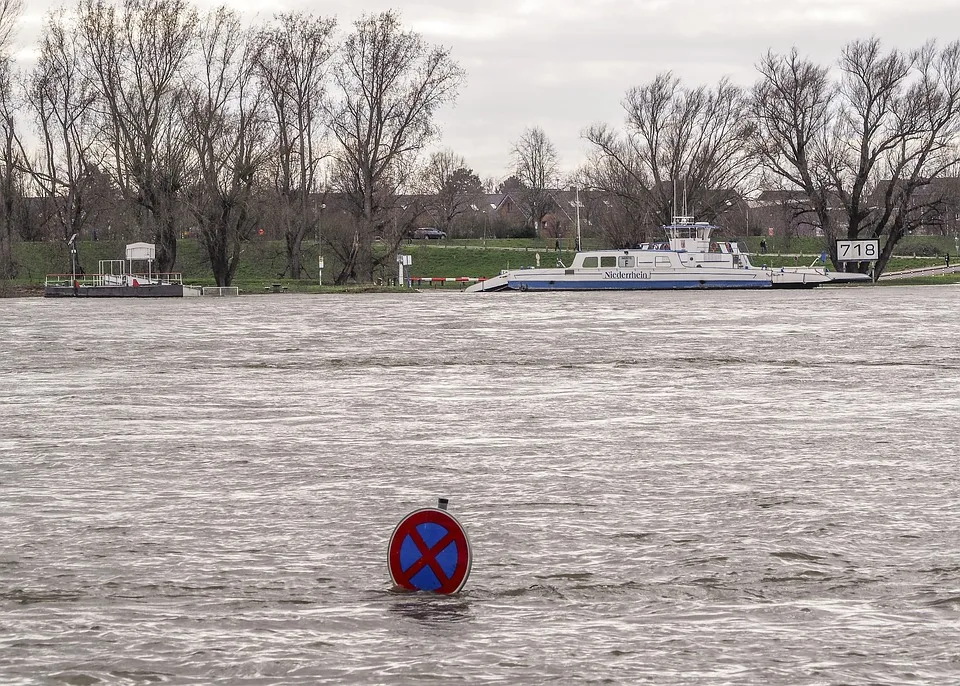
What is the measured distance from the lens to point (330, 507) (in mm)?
9836

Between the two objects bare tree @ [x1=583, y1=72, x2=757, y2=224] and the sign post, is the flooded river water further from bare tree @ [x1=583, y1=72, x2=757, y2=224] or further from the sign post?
bare tree @ [x1=583, y1=72, x2=757, y2=224]

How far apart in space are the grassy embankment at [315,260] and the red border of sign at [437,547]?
207 ft

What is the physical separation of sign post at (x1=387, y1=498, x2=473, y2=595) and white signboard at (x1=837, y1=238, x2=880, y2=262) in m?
69.3

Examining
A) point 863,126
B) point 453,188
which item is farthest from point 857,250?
point 453,188

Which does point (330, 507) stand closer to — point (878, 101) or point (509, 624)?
point (509, 624)

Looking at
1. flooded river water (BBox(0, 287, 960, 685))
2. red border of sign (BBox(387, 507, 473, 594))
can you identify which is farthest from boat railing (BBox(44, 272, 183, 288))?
red border of sign (BBox(387, 507, 473, 594))

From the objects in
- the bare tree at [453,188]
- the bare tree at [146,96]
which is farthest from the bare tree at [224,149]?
the bare tree at [453,188]

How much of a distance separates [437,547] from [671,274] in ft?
205

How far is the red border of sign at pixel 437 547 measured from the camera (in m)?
7.05

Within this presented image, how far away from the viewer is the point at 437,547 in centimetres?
721

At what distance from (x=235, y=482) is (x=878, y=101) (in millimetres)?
68685

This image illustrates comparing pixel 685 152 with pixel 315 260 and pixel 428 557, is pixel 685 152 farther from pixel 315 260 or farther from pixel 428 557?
pixel 428 557

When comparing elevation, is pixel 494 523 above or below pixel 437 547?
below

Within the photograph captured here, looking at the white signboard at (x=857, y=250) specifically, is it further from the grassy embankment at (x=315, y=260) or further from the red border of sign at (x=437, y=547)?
the red border of sign at (x=437, y=547)
